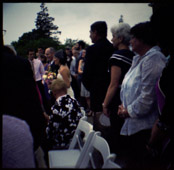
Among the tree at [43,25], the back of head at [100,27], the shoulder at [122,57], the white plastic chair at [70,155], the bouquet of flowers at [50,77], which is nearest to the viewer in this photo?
the white plastic chair at [70,155]

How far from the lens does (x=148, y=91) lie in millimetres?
1749

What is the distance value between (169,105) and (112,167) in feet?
1.80

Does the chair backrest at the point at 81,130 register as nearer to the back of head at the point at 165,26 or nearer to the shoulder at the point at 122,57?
the shoulder at the point at 122,57

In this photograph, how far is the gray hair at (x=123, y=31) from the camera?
2342 mm

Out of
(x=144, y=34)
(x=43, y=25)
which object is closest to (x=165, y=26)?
(x=144, y=34)

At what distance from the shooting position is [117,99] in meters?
2.46

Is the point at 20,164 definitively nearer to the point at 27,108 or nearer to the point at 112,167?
the point at 27,108

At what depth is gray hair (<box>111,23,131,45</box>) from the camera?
7.68 feet

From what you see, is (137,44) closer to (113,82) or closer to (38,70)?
(113,82)

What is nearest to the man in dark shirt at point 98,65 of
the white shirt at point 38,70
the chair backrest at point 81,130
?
the chair backrest at point 81,130

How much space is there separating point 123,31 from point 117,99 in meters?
0.81

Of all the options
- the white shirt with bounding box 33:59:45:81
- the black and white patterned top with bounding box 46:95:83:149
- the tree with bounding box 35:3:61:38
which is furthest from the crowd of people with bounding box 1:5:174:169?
the tree with bounding box 35:3:61:38

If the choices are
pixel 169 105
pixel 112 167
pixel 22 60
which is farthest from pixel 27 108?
pixel 169 105

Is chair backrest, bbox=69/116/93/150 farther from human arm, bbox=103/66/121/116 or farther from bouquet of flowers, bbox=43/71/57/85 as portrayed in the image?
bouquet of flowers, bbox=43/71/57/85
